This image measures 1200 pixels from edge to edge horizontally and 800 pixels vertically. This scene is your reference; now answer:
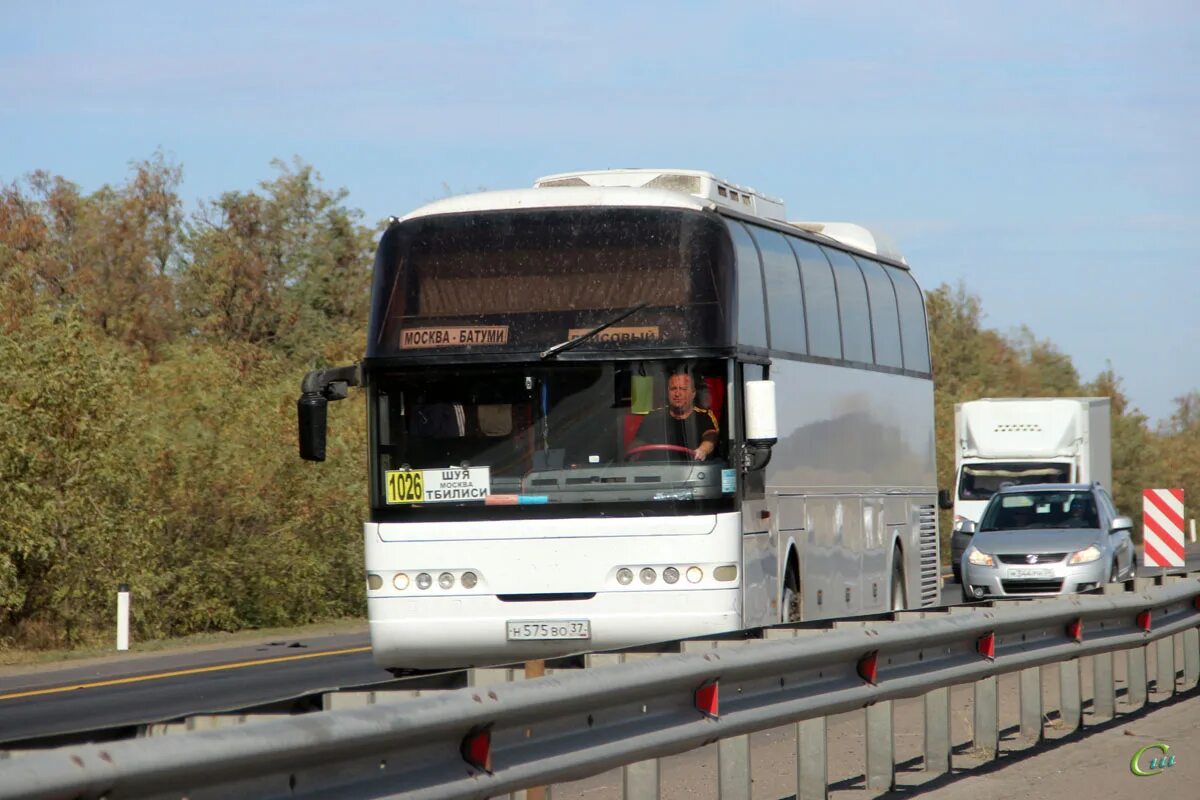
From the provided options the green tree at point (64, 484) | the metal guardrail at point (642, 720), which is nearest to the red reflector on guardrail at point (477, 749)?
the metal guardrail at point (642, 720)

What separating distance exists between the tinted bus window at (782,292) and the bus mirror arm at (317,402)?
11.0 feet

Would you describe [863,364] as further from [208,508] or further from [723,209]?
[208,508]

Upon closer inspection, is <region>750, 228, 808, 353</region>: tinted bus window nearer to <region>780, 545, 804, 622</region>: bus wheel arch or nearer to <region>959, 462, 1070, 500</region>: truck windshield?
<region>780, 545, 804, 622</region>: bus wheel arch

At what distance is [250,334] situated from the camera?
58.3 meters

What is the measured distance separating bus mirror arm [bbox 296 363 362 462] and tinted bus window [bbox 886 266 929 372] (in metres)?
8.19

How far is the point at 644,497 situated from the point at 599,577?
24.9 inches

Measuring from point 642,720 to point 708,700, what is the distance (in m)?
0.54

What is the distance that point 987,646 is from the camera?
34.8ft

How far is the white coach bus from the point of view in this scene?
13.6 m

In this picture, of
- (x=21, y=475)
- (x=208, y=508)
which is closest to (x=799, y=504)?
(x=21, y=475)

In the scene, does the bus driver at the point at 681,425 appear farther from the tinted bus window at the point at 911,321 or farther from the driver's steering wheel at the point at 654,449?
the tinted bus window at the point at 911,321

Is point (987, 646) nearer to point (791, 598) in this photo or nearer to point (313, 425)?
point (791, 598)

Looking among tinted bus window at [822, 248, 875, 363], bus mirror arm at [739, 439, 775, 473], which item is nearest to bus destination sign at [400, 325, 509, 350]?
bus mirror arm at [739, 439, 775, 473]

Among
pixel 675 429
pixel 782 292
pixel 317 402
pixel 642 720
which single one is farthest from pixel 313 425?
pixel 642 720
